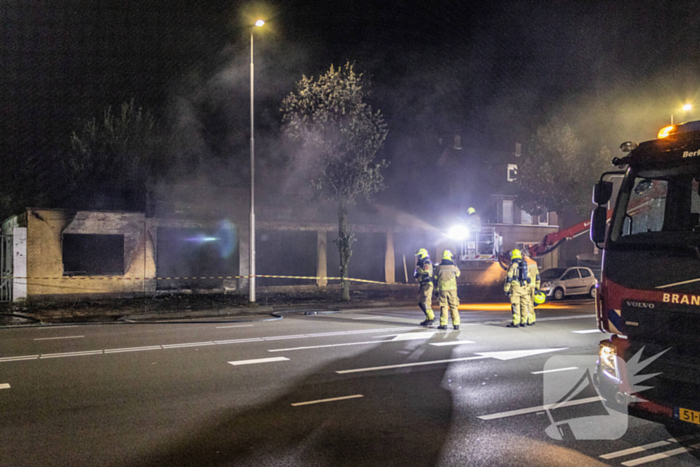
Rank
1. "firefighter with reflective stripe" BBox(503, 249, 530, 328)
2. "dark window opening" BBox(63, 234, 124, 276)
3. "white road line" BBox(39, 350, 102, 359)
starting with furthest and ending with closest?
"dark window opening" BBox(63, 234, 124, 276) < "firefighter with reflective stripe" BBox(503, 249, 530, 328) < "white road line" BBox(39, 350, 102, 359)

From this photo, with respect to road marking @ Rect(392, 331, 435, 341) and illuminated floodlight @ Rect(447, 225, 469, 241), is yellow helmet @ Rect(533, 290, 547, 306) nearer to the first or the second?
road marking @ Rect(392, 331, 435, 341)

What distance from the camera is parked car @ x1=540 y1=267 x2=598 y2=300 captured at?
21.6m

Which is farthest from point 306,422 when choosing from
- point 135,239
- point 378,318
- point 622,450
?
point 135,239

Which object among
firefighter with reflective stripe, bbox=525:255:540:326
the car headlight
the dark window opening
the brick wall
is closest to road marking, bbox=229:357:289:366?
the car headlight

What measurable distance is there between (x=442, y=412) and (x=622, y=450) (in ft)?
5.67

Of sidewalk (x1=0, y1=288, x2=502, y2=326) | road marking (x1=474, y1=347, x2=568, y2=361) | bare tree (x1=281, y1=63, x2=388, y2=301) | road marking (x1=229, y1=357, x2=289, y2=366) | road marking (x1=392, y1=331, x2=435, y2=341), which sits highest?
bare tree (x1=281, y1=63, x2=388, y2=301)

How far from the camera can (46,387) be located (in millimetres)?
6852

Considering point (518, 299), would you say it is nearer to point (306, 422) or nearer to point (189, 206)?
point (306, 422)

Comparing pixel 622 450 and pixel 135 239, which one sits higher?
pixel 135 239

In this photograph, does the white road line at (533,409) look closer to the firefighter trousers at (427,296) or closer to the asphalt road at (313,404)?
the asphalt road at (313,404)

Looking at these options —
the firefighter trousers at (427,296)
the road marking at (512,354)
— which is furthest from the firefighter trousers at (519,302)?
the road marking at (512,354)

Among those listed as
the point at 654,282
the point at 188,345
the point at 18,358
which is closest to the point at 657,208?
the point at 654,282

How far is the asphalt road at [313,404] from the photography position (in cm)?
460

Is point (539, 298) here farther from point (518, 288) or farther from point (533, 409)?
point (533, 409)
